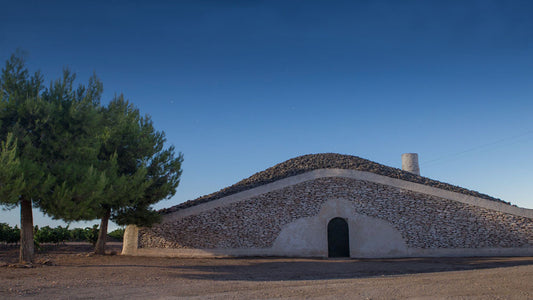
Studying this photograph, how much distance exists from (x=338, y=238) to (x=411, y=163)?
1053cm

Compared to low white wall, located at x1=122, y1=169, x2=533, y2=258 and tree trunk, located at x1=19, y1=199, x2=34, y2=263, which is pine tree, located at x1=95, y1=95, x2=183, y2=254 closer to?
low white wall, located at x1=122, y1=169, x2=533, y2=258

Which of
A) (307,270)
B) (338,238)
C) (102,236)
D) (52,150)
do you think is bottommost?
(307,270)

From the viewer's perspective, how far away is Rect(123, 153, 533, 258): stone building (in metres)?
20.9

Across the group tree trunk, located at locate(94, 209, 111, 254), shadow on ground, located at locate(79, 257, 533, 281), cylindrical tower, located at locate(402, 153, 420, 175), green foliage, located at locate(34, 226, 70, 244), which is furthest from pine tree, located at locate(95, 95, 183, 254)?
cylindrical tower, located at locate(402, 153, 420, 175)

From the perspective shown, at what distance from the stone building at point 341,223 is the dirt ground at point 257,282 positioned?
A: 4.21m

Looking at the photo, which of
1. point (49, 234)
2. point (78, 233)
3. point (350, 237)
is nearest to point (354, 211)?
point (350, 237)

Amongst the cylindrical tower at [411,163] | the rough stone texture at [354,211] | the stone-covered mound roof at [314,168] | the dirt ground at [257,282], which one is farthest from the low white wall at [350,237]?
the cylindrical tower at [411,163]

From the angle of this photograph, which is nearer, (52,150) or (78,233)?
(52,150)

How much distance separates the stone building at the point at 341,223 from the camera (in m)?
20.9

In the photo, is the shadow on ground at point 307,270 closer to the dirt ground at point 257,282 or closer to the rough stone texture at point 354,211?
the dirt ground at point 257,282

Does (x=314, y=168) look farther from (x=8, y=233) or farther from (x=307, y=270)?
(x=8, y=233)

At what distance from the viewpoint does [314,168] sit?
945 inches

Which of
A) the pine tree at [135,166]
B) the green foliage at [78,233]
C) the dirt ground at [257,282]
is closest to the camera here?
the dirt ground at [257,282]

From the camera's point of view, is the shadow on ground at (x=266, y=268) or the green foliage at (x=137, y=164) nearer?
the shadow on ground at (x=266, y=268)
